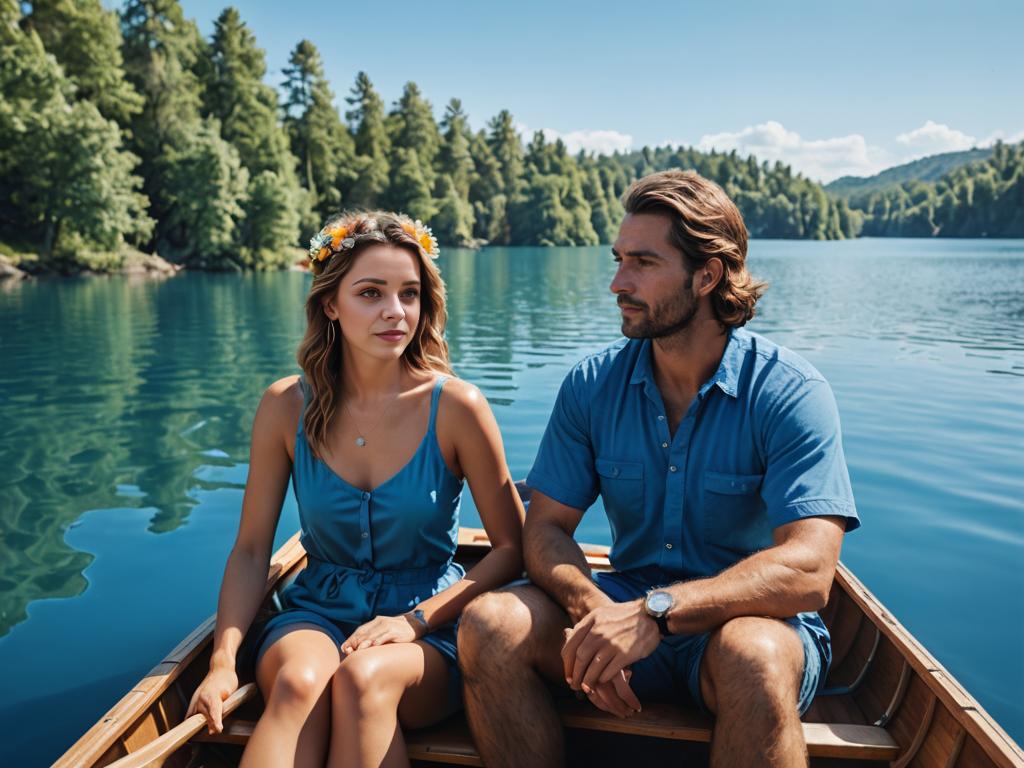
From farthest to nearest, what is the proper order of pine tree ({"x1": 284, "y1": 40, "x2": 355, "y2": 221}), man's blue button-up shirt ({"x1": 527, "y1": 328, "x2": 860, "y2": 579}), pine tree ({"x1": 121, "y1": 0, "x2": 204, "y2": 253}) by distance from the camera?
pine tree ({"x1": 284, "y1": 40, "x2": 355, "y2": 221}), pine tree ({"x1": 121, "y1": 0, "x2": 204, "y2": 253}), man's blue button-up shirt ({"x1": 527, "y1": 328, "x2": 860, "y2": 579})

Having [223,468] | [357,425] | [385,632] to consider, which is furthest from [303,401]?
[223,468]

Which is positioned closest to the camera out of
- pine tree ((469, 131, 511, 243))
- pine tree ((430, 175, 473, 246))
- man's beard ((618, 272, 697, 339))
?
man's beard ((618, 272, 697, 339))

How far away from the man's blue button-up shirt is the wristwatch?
0.38 metres

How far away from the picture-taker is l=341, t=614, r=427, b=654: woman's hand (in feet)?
7.98

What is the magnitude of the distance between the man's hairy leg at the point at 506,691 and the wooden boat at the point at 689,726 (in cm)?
14

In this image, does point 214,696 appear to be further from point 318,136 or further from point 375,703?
point 318,136

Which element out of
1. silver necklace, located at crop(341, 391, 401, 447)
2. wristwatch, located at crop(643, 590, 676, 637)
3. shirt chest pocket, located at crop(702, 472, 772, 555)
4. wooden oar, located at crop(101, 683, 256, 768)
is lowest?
wooden oar, located at crop(101, 683, 256, 768)

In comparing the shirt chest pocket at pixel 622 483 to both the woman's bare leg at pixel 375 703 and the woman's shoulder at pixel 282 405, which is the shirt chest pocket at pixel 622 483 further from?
the woman's shoulder at pixel 282 405

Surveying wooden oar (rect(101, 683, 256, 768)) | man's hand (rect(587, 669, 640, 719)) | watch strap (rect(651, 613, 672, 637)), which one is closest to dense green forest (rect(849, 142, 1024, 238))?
watch strap (rect(651, 613, 672, 637))

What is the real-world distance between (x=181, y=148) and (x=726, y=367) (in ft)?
136

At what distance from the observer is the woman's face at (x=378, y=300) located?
2.86m

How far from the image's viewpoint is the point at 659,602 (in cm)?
231

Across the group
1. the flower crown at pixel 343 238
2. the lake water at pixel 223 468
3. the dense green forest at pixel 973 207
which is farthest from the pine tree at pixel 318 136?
the dense green forest at pixel 973 207

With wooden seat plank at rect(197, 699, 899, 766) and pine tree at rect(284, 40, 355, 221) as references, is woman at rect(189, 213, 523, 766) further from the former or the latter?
pine tree at rect(284, 40, 355, 221)
